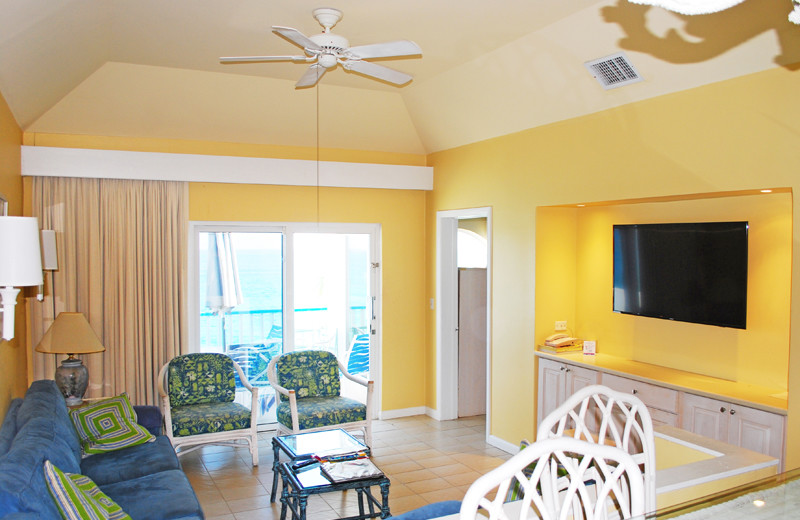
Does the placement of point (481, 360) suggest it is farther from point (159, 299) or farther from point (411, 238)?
point (159, 299)

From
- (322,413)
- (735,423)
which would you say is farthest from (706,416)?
(322,413)

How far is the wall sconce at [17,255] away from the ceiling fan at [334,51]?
4.18 ft

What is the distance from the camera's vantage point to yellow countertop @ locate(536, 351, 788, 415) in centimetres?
364

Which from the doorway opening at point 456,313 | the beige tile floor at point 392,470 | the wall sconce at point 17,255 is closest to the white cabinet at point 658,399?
the beige tile floor at point 392,470

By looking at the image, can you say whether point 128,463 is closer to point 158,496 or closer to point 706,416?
point 158,496

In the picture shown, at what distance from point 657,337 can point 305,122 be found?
141 inches

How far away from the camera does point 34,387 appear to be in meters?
4.15

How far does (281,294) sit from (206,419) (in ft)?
5.48

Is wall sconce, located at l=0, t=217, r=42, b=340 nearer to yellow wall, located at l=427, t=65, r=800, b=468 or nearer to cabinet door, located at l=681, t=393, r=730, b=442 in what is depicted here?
yellow wall, located at l=427, t=65, r=800, b=468

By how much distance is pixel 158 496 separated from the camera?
3402mm

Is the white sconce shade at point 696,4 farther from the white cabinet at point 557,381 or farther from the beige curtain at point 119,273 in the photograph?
the beige curtain at point 119,273

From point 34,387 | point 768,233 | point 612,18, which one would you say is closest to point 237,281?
point 34,387

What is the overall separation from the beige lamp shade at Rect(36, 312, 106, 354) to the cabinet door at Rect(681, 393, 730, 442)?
4134 mm

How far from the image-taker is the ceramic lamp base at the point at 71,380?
486 cm
